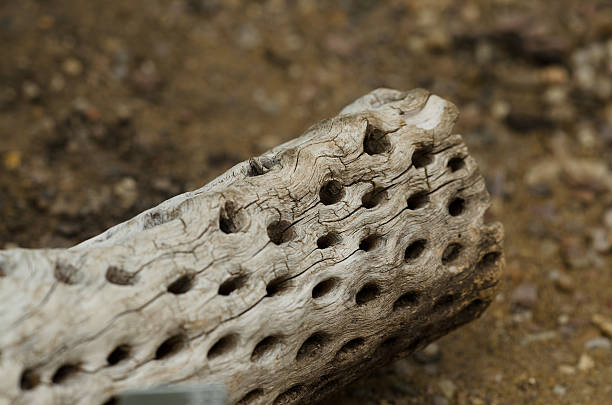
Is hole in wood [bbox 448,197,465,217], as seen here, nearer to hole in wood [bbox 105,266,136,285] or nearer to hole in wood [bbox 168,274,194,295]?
hole in wood [bbox 168,274,194,295]

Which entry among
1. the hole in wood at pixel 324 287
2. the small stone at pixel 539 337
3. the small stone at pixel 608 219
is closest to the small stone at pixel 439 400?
the small stone at pixel 539 337

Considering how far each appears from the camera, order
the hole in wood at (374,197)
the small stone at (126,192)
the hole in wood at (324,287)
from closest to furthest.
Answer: the hole in wood at (324,287), the hole in wood at (374,197), the small stone at (126,192)

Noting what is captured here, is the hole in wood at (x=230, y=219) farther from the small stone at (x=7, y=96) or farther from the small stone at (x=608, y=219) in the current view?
the small stone at (x=7, y=96)

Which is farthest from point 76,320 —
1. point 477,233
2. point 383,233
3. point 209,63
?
point 209,63

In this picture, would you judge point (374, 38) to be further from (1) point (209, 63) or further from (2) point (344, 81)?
(1) point (209, 63)

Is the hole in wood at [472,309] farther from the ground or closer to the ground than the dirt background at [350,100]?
closer to the ground

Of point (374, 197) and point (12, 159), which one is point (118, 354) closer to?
point (374, 197)

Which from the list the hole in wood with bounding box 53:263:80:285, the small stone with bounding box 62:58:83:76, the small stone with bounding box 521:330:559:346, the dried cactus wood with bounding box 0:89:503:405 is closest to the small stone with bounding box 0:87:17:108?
the small stone with bounding box 62:58:83:76
